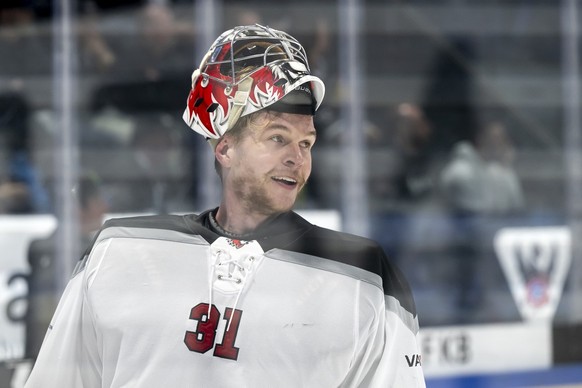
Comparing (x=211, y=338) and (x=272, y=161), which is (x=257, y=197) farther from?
(x=211, y=338)

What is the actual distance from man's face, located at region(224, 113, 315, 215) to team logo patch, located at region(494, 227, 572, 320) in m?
2.31

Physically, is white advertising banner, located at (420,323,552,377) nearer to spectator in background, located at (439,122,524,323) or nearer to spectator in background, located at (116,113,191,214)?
spectator in background, located at (439,122,524,323)

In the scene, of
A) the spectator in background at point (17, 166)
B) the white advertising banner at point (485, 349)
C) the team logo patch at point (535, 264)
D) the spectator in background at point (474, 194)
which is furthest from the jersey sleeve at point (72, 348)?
the team logo patch at point (535, 264)

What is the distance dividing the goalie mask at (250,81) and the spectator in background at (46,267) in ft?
5.15

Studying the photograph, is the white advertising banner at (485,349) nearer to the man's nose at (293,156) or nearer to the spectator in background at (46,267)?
the spectator in background at (46,267)

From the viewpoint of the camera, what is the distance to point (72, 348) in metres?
1.55

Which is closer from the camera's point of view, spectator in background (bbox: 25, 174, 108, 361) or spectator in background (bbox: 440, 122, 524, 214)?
spectator in background (bbox: 25, 174, 108, 361)

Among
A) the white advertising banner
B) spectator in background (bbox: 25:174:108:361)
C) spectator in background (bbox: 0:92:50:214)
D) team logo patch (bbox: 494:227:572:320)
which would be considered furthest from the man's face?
team logo patch (bbox: 494:227:572:320)

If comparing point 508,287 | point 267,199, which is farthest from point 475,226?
point 267,199

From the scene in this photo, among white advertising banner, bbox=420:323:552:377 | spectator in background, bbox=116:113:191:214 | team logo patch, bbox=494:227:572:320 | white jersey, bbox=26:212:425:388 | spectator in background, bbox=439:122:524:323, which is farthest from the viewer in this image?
team logo patch, bbox=494:227:572:320

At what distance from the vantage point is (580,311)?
3.75m

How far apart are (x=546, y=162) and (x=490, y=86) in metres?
0.33

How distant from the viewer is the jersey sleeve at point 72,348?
1554mm

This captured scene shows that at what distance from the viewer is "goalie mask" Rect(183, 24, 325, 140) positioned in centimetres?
150
